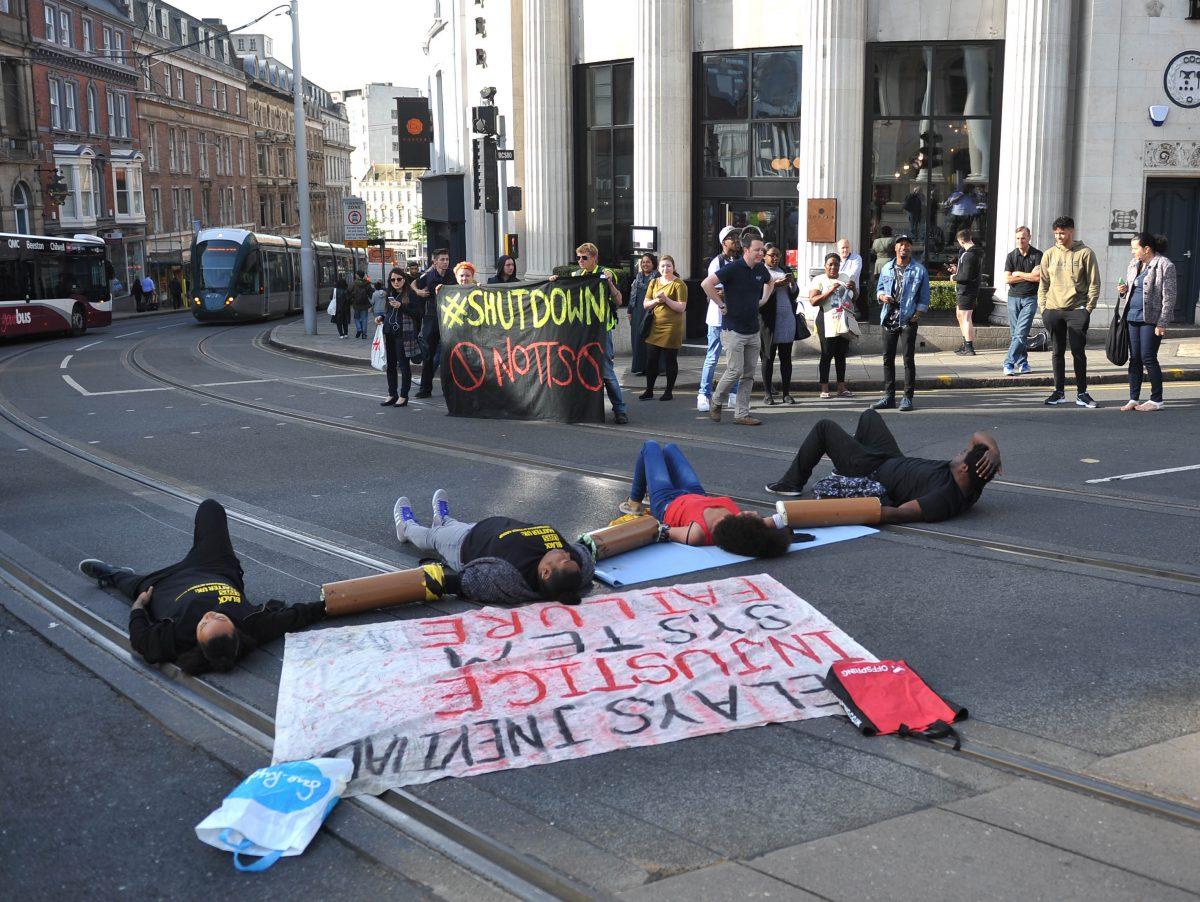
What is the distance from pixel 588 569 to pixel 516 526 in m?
0.47

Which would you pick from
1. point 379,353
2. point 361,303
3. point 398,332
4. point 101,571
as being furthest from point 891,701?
point 361,303

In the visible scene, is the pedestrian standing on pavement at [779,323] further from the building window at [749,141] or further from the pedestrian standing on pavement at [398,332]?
the building window at [749,141]

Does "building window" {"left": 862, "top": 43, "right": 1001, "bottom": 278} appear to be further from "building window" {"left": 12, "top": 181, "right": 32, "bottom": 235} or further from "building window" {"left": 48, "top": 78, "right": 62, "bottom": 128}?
"building window" {"left": 48, "top": 78, "right": 62, "bottom": 128}

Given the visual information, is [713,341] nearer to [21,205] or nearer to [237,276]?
[237,276]

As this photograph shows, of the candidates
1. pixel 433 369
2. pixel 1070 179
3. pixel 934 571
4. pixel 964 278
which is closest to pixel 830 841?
pixel 934 571

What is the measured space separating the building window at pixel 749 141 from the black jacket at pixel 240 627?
50.9 ft

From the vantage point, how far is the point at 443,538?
24.8 feet

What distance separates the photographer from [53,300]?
3262cm

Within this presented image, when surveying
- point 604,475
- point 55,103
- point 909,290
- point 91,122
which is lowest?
point 604,475

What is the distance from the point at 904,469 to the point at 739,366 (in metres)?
4.54

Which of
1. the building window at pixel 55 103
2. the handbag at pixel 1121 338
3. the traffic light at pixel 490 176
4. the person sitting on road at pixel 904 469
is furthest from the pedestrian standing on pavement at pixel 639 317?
the building window at pixel 55 103

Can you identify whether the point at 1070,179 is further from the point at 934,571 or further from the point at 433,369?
the point at 934,571

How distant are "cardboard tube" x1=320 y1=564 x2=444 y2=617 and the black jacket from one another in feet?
0.29

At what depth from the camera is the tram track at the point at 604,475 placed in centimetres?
734
